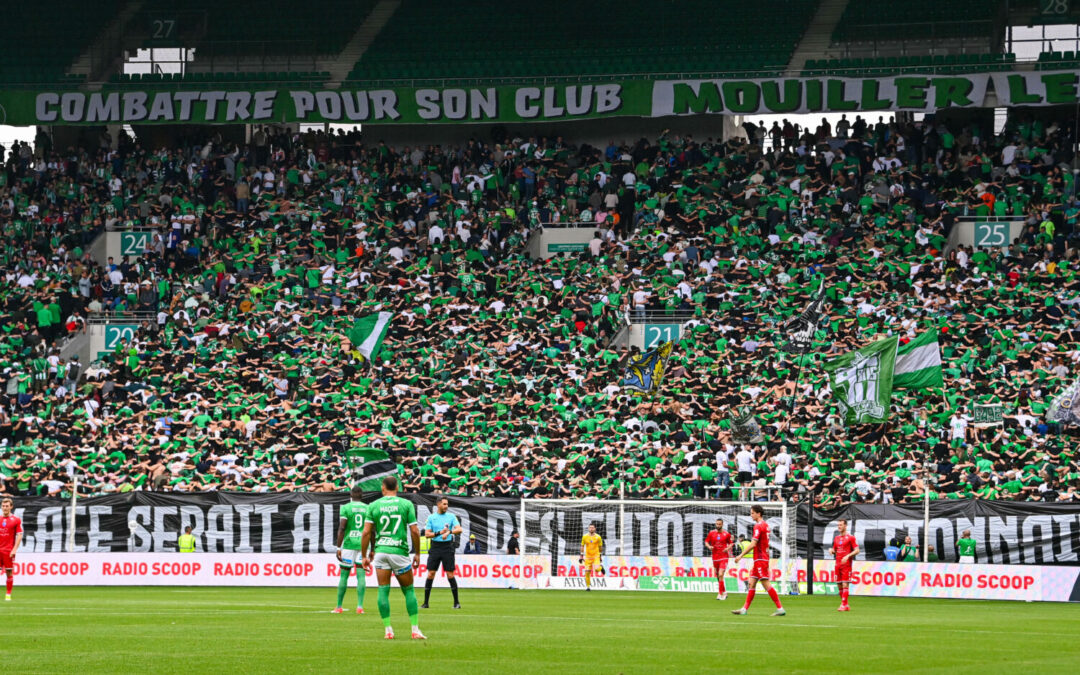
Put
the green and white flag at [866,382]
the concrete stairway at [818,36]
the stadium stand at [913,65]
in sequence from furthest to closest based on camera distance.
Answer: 1. the concrete stairway at [818,36]
2. the stadium stand at [913,65]
3. the green and white flag at [866,382]

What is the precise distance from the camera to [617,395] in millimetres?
44281

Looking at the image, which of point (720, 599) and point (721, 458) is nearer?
point (720, 599)

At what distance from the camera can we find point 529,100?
173 ft

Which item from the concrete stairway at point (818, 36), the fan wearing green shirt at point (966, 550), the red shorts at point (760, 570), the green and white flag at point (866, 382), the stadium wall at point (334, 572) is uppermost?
the concrete stairway at point (818, 36)

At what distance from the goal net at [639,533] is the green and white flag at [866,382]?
16.9ft

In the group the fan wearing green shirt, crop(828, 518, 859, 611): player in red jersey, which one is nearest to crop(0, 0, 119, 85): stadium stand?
the fan wearing green shirt

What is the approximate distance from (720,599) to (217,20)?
34.0 metres

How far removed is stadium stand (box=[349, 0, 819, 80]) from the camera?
54125 millimetres

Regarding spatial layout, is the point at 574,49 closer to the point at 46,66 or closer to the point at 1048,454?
the point at 46,66

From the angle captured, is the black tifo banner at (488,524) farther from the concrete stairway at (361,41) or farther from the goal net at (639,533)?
the concrete stairway at (361,41)

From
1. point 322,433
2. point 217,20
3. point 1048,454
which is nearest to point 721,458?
point 1048,454

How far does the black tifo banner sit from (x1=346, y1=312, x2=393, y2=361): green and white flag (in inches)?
320

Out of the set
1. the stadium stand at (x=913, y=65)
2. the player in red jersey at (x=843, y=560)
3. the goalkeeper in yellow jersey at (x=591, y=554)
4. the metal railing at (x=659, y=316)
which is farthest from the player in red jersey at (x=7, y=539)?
the stadium stand at (x=913, y=65)

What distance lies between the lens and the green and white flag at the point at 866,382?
136ft
